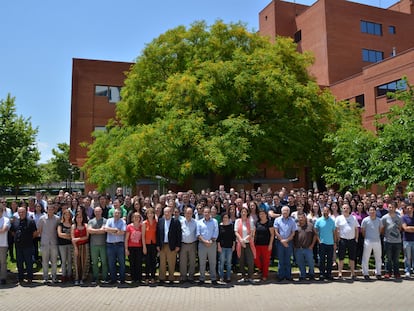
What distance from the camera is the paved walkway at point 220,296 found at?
315 inches

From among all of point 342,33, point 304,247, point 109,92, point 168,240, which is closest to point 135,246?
point 168,240

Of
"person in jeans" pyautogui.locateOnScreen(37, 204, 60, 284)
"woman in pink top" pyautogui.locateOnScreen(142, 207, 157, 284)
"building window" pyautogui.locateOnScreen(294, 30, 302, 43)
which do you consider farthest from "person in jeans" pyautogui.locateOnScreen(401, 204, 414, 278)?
"building window" pyautogui.locateOnScreen(294, 30, 302, 43)

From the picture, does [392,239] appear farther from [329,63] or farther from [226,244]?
[329,63]

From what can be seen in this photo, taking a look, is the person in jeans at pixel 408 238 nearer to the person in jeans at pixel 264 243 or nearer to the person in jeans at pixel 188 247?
the person in jeans at pixel 264 243

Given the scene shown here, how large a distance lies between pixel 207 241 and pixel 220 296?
1616 millimetres

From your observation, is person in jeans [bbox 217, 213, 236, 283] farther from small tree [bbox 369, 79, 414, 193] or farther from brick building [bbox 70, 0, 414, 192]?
brick building [bbox 70, 0, 414, 192]

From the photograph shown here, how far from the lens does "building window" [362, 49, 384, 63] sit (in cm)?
4400

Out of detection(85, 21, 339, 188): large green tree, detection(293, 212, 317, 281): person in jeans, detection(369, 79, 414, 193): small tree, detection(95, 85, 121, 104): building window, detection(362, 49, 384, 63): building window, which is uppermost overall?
detection(362, 49, 384, 63): building window

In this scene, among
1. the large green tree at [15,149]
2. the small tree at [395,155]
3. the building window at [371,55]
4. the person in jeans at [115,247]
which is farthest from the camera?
the building window at [371,55]

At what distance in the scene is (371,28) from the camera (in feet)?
147

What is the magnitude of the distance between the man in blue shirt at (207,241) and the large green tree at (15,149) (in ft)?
66.4

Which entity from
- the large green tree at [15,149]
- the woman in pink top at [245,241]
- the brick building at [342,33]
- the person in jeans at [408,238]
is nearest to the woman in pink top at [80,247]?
the woman in pink top at [245,241]

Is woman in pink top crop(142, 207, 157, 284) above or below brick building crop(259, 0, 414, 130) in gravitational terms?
below

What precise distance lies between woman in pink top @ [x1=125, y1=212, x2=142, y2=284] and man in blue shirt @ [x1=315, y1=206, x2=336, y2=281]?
4.61 m
